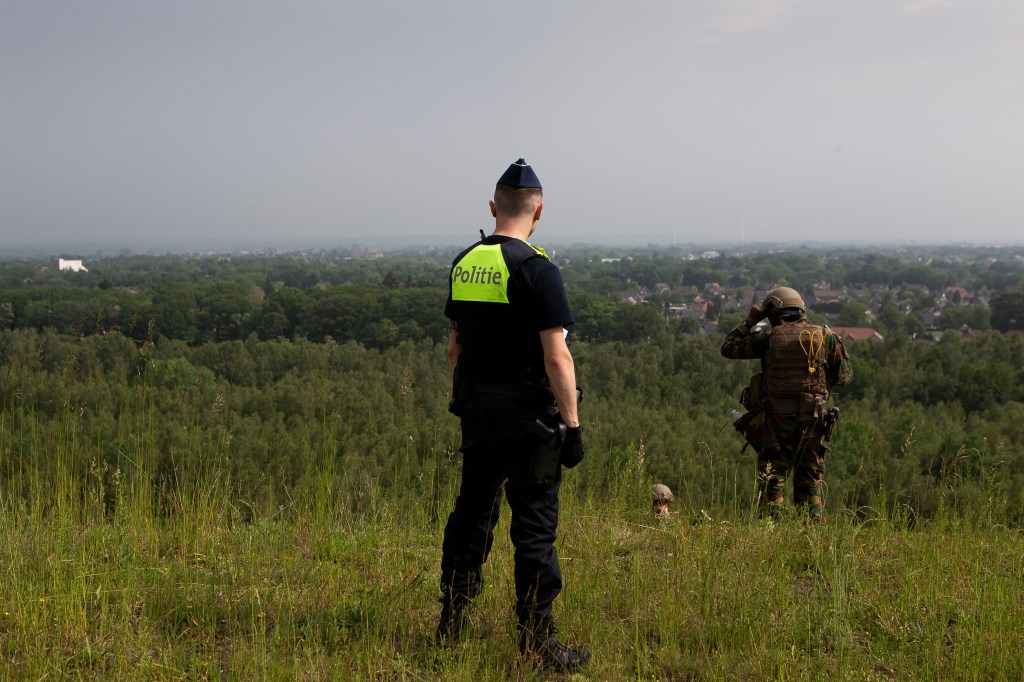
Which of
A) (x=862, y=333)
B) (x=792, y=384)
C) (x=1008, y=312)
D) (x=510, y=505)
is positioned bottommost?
(x=862, y=333)

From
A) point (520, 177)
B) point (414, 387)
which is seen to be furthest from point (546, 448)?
point (414, 387)

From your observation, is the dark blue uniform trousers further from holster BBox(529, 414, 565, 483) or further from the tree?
the tree

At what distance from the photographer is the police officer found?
220 cm

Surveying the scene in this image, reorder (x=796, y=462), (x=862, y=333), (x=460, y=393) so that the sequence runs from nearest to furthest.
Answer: (x=460, y=393), (x=796, y=462), (x=862, y=333)

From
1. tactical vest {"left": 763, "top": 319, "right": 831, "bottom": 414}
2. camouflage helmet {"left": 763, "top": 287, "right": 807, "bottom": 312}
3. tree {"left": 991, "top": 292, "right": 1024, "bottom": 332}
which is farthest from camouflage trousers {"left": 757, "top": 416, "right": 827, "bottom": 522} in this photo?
tree {"left": 991, "top": 292, "right": 1024, "bottom": 332}

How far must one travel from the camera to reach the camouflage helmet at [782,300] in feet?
14.2

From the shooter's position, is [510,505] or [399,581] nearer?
[510,505]

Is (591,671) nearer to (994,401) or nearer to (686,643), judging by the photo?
(686,643)

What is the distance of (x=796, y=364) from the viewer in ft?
14.0

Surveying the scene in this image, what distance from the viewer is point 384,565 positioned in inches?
117

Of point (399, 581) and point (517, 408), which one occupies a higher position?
point (517, 408)

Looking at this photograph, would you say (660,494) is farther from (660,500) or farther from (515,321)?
(515,321)

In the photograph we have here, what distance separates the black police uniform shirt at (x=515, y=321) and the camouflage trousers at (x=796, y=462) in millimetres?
2553

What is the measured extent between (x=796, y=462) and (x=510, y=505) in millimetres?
2723
